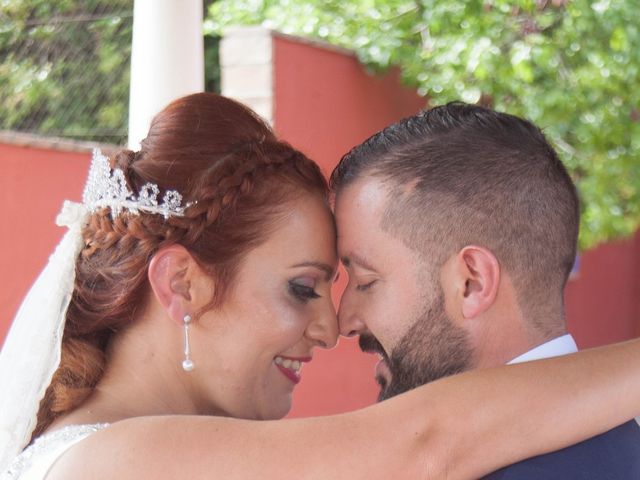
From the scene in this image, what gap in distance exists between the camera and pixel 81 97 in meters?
6.58

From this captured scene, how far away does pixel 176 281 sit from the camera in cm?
242

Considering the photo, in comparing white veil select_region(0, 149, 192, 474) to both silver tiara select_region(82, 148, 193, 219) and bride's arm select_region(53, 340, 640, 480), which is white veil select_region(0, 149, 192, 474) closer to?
silver tiara select_region(82, 148, 193, 219)

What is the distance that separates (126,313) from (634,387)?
A: 106cm

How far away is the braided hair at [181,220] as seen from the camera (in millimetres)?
2410

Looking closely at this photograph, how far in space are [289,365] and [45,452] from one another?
62cm

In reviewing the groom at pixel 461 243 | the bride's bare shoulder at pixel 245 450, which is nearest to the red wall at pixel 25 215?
the groom at pixel 461 243

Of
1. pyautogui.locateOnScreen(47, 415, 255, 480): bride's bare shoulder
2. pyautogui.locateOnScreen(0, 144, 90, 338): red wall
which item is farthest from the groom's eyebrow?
pyautogui.locateOnScreen(0, 144, 90, 338): red wall

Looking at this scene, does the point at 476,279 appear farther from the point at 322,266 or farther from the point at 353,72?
the point at 353,72

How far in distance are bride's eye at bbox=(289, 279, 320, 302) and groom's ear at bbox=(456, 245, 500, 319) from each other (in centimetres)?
42

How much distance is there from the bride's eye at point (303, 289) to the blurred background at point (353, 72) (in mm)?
3380

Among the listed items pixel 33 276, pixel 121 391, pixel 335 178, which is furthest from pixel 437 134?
pixel 33 276

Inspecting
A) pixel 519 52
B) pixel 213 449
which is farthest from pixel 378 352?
pixel 519 52

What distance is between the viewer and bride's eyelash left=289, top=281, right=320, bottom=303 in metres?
Result: 2.51

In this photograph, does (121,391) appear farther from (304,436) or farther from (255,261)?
(304,436)
